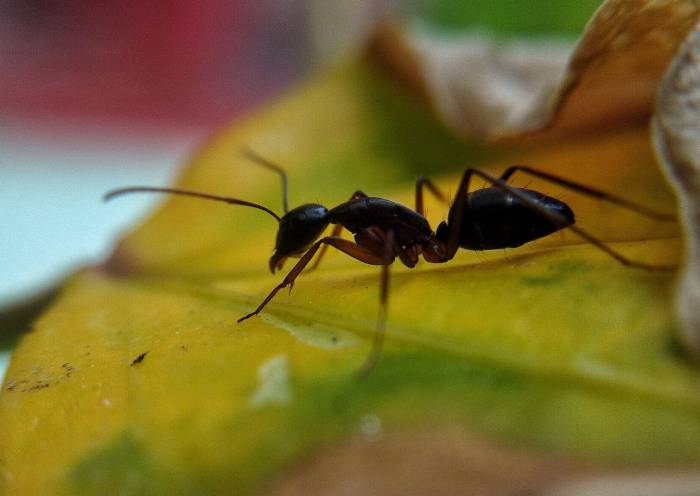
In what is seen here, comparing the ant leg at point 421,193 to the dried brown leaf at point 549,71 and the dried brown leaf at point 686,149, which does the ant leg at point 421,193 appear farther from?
the dried brown leaf at point 686,149

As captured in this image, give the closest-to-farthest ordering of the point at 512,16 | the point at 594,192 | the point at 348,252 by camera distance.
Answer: the point at 594,192, the point at 348,252, the point at 512,16

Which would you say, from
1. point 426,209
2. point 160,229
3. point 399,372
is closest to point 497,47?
point 426,209

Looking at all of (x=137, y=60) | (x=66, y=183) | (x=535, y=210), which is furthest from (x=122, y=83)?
(x=535, y=210)

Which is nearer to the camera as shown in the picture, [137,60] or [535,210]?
[535,210]

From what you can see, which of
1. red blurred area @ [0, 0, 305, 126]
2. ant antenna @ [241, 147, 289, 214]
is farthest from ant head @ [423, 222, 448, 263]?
red blurred area @ [0, 0, 305, 126]

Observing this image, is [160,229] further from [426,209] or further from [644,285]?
[644,285]

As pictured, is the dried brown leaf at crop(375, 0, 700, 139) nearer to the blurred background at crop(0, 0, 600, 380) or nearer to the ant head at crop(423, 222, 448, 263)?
the ant head at crop(423, 222, 448, 263)

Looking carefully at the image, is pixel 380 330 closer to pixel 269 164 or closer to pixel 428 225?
pixel 428 225

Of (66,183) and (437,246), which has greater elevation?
(437,246)

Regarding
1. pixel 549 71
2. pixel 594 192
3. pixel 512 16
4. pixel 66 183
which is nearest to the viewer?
pixel 594 192
